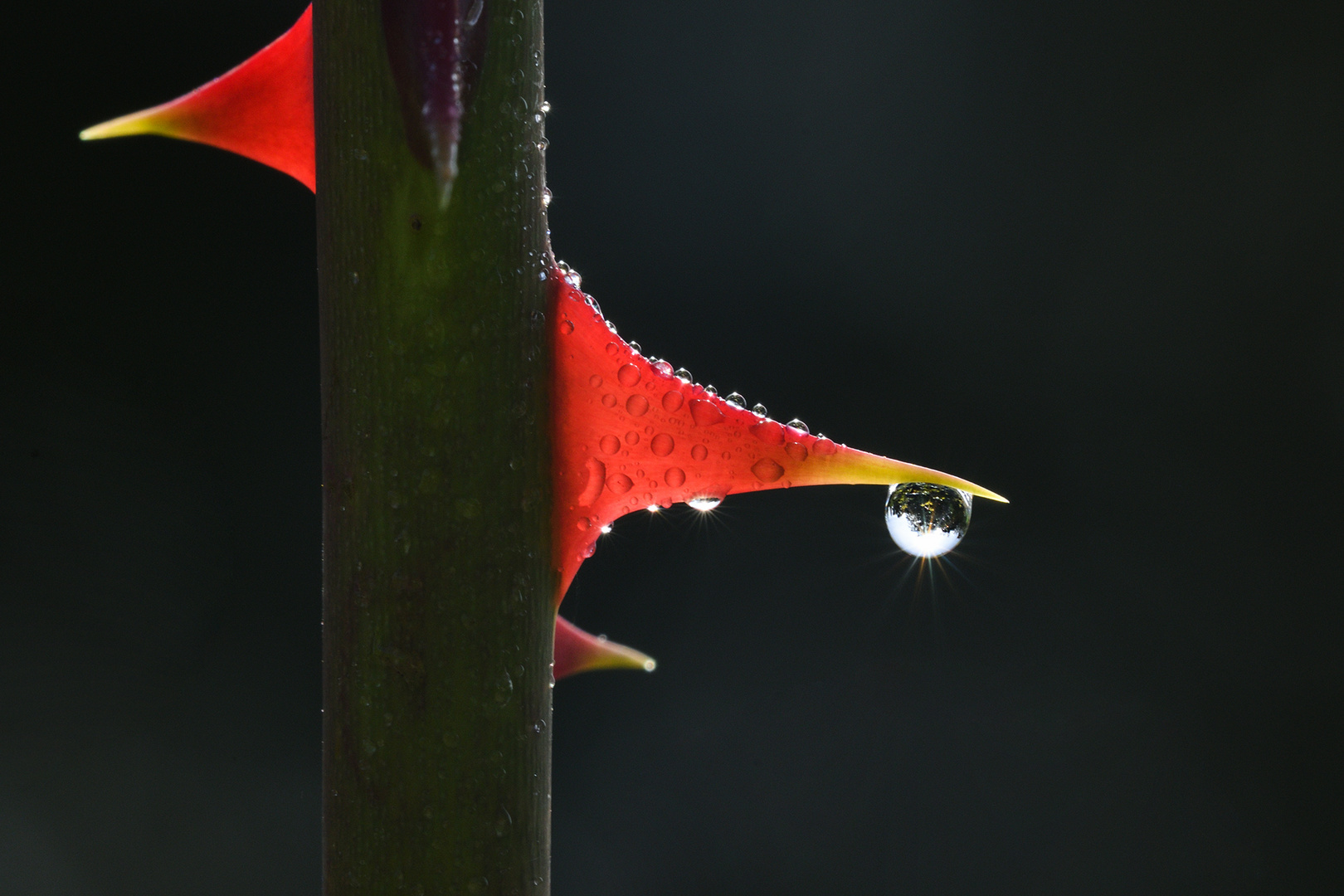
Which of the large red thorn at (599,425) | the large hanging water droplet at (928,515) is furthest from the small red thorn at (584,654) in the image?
the large hanging water droplet at (928,515)

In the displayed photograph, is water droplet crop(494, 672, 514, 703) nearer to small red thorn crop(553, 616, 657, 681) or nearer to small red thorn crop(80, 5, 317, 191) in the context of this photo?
small red thorn crop(553, 616, 657, 681)

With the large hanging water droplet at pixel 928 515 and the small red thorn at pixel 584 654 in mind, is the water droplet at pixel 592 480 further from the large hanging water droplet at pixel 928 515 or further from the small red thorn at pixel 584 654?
the large hanging water droplet at pixel 928 515

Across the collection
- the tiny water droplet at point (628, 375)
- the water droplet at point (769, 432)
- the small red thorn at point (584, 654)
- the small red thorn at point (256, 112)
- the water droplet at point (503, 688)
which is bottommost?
the water droplet at point (503, 688)

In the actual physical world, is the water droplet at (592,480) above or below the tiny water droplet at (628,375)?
below

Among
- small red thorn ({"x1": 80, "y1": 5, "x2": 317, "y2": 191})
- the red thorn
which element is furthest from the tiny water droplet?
small red thorn ({"x1": 80, "y1": 5, "x2": 317, "y2": 191})

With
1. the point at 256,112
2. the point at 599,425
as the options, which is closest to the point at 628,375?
the point at 599,425

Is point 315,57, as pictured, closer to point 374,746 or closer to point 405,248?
point 405,248

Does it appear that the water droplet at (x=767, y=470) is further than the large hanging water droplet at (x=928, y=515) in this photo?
No

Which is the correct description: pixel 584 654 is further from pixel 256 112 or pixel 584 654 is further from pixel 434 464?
pixel 256 112
